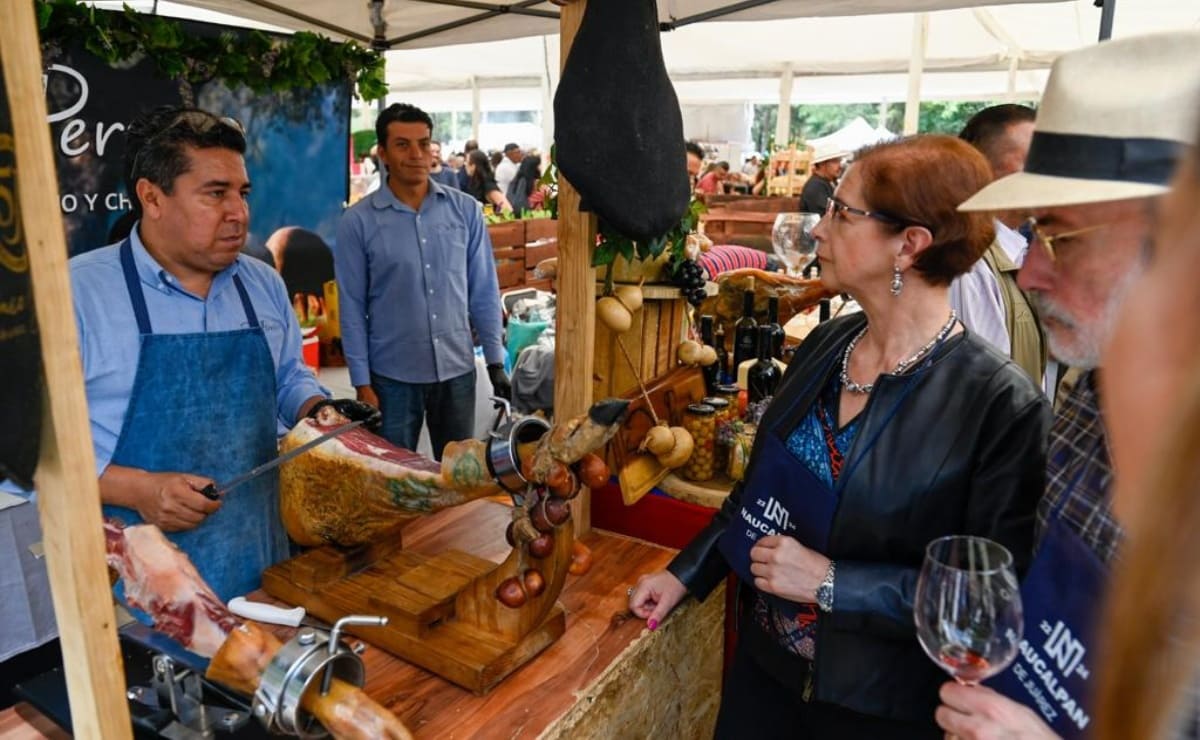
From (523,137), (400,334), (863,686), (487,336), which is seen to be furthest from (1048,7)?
(523,137)

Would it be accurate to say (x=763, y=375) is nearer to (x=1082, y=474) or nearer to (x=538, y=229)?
(x=1082, y=474)

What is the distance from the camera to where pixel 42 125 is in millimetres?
777

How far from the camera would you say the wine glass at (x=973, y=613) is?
112cm

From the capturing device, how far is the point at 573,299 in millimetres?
2098

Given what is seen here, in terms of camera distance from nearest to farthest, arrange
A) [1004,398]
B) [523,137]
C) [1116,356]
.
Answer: [1116,356], [1004,398], [523,137]

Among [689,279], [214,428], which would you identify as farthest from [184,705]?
[689,279]

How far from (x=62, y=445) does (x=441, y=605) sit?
3.23 ft

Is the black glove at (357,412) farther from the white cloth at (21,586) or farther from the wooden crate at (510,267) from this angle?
the wooden crate at (510,267)

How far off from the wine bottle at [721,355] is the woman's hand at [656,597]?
1.03 metres

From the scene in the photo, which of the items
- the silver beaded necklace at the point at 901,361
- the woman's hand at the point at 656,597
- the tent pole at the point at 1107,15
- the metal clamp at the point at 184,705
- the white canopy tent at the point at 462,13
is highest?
the white canopy tent at the point at 462,13

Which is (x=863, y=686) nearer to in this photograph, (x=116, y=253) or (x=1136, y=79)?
(x=1136, y=79)

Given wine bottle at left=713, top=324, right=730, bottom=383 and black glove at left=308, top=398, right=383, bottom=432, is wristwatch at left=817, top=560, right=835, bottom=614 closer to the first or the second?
black glove at left=308, top=398, right=383, bottom=432

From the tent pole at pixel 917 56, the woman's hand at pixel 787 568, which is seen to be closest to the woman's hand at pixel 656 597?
the woman's hand at pixel 787 568

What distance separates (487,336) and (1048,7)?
6.34 m
